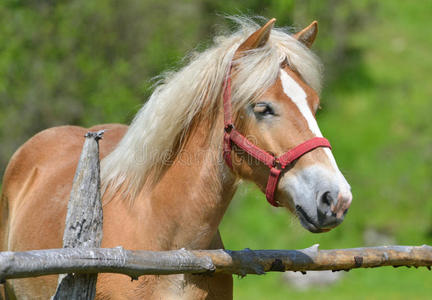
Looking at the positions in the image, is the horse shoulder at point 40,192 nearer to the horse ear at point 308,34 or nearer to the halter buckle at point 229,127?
the halter buckle at point 229,127

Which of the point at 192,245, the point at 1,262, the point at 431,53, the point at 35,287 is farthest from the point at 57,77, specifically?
the point at 431,53

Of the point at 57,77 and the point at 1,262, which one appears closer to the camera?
the point at 1,262

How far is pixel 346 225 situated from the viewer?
12.3 meters

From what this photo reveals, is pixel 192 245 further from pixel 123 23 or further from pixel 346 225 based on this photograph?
pixel 123 23

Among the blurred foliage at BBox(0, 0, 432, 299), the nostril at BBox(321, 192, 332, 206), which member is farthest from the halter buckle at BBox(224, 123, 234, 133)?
the blurred foliage at BBox(0, 0, 432, 299)

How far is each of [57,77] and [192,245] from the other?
29.4 ft

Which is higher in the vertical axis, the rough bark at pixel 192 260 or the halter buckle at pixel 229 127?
the halter buckle at pixel 229 127

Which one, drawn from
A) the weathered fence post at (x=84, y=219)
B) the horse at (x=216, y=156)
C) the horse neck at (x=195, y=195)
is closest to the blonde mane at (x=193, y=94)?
the horse at (x=216, y=156)

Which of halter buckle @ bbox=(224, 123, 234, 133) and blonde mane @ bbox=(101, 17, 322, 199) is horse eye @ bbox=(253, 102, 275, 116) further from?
halter buckle @ bbox=(224, 123, 234, 133)

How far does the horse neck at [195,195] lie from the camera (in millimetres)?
3451

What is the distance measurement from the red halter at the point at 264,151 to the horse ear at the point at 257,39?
0.17 m

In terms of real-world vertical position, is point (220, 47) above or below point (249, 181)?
above

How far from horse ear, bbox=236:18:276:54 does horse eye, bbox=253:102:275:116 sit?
14.6 inches

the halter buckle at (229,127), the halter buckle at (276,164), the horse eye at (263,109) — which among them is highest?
the horse eye at (263,109)
